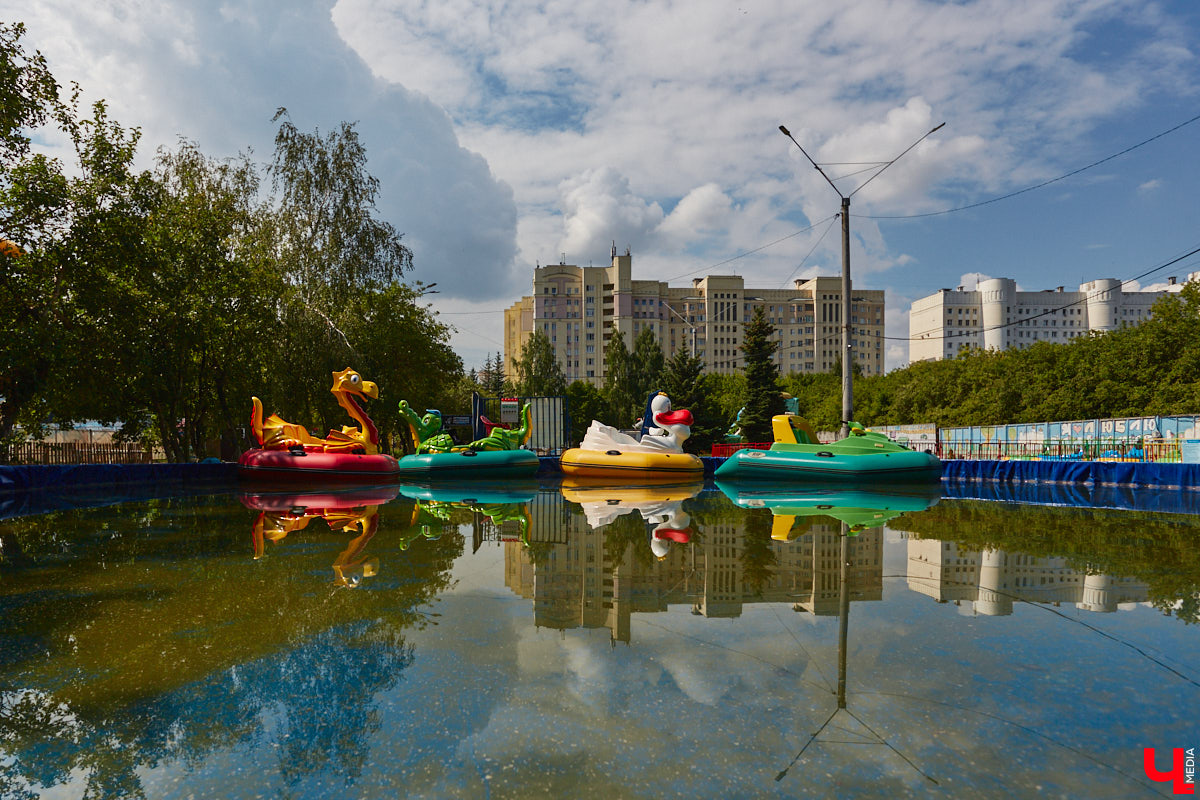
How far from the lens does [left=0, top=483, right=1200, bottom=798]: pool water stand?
8.88 feet

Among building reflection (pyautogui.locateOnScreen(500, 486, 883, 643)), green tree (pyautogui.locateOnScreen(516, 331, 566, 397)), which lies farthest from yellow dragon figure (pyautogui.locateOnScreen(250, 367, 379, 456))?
green tree (pyautogui.locateOnScreen(516, 331, 566, 397))

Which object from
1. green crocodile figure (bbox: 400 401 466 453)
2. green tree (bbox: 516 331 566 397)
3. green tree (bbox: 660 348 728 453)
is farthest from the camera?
green tree (bbox: 516 331 566 397)

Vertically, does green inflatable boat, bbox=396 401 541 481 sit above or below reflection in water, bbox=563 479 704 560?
above

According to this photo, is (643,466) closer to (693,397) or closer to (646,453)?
(646,453)

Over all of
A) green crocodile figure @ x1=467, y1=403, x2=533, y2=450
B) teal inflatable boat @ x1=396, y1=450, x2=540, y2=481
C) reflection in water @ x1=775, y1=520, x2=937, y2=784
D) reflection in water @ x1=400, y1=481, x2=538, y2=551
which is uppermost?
green crocodile figure @ x1=467, y1=403, x2=533, y2=450

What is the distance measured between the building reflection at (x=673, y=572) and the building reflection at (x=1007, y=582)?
460 mm

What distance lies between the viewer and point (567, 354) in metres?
97.2

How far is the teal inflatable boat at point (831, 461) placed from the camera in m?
17.2

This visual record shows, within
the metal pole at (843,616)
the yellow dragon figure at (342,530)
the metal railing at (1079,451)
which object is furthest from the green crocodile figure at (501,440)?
the metal railing at (1079,451)

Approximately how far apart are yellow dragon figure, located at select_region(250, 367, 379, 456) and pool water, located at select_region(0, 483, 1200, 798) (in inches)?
438

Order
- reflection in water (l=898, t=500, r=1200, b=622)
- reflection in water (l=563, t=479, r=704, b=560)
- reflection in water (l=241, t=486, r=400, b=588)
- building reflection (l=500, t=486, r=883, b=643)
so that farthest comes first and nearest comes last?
1. reflection in water (l=563, t=479, r=704, b=560)
2. reflection in water (l=241, t=486, r=400, b=588)
3. reflection in water (l=898, t=500, r=1200, b=622)
4. building reflection (l=500, t=486, r=883, b=643)

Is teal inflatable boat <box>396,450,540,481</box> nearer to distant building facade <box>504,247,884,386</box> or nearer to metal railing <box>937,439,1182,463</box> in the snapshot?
metal railing <box>937,439,1182,463</box>

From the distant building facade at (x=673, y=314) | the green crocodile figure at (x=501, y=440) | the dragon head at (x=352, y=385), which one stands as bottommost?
the green crocodile figure at (x=501, y=440)

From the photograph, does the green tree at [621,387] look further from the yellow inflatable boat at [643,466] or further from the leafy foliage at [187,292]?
the yellow inflatable boat at [643,466]
